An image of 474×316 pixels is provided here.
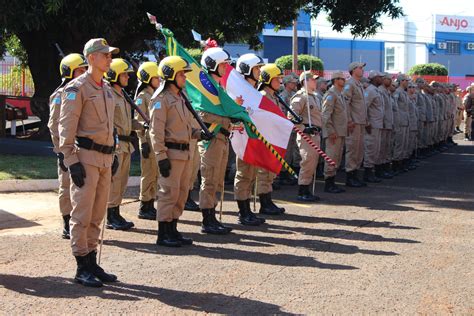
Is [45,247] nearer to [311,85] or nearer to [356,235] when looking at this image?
[356,235]

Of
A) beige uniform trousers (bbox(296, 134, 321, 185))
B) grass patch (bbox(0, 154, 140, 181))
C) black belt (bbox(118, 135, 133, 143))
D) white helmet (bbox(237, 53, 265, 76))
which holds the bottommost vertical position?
grass patch (bbox(0, 154, 140, 181))

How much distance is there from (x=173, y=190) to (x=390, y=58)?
60.7 meters

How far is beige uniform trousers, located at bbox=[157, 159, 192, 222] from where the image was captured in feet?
27.5

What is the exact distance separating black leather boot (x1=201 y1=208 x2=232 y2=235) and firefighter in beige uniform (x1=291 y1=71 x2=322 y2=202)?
9.56ft

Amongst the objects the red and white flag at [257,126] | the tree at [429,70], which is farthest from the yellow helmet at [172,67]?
the tree at [429,70]

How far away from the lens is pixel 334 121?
13359 mm

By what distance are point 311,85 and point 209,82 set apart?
3543 millimetres

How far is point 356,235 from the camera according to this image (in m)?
9.48

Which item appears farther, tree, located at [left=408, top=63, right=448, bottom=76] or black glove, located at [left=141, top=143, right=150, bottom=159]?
tree, located at [left=408, top=63, right=448, bottom=76]

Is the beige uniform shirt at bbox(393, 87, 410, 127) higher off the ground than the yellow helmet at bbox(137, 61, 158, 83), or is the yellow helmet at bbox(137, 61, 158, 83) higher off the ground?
the yellow helmet at bbox(137, 61, 158, 83)

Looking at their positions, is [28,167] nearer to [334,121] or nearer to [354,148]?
[334,121]

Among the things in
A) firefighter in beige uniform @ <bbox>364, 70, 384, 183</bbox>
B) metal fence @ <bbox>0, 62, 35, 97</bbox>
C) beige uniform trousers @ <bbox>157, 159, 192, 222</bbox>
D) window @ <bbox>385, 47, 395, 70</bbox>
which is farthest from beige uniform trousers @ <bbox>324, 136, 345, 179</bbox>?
window @ <bbox>385, 47, 395, 70</bbox>

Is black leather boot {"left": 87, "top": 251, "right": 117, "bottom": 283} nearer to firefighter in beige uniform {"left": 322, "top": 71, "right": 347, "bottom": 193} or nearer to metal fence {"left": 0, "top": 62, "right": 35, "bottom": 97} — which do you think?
firefighter in beige uniform {"left": 322, "top": 71, "right": 347, "bottom": 193}

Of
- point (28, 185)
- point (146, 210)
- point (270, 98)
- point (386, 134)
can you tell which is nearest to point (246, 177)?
point (270, 98)
